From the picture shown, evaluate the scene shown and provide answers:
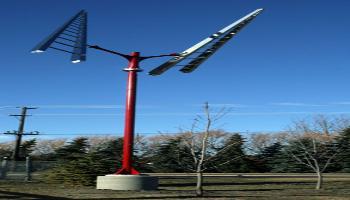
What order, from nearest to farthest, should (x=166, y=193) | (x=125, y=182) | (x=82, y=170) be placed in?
(x=166, y=193), (x=125, y=182), (x=82, y=170)

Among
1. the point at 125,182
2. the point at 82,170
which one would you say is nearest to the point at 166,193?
the point at 125,182

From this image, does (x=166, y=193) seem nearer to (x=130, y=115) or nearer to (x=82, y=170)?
(x=130, y=115)

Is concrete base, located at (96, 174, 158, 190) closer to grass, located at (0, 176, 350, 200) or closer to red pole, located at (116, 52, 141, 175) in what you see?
grass, located at (0, 176, 350, 200)

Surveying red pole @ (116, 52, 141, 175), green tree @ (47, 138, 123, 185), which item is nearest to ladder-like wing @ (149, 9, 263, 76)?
red pole @ (116, 52, 141, 175)

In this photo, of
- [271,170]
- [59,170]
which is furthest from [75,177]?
[271,170]

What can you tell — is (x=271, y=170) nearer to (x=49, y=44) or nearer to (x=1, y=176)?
(x=1, y=176)

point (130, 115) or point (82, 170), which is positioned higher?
point (130, 115)

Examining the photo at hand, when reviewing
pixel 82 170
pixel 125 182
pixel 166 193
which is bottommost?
pixel 166 193

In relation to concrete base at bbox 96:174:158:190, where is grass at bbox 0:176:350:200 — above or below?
below

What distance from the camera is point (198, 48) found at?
22.1 m

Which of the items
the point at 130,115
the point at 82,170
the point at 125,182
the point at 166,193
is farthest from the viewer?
the point at 82,170

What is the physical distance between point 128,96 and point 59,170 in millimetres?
6237

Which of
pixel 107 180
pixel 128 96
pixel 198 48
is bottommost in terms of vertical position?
pixel 107 180

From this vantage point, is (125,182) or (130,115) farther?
(130,115)
